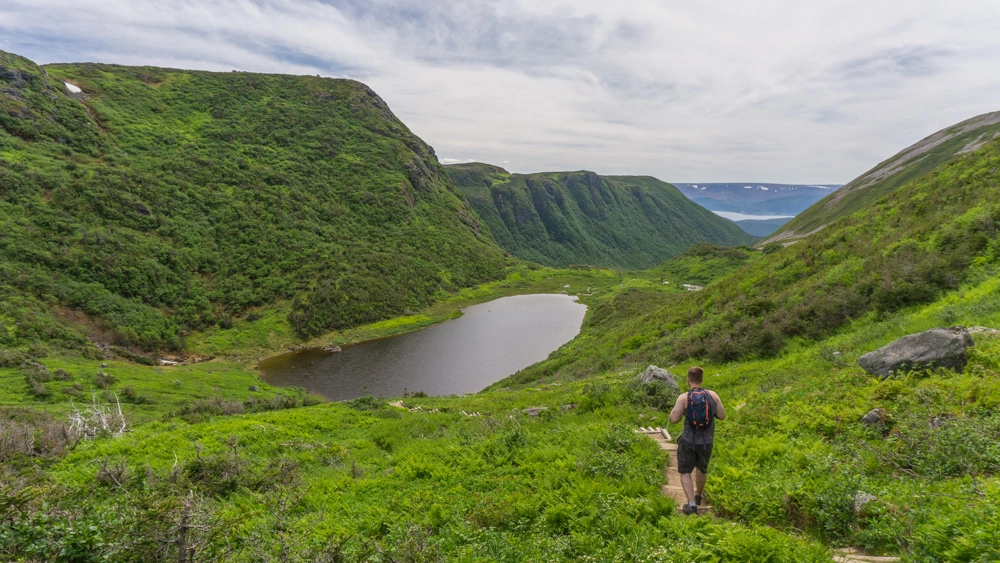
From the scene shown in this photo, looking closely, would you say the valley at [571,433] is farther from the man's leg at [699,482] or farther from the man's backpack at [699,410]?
the man's backpack at [699,410]

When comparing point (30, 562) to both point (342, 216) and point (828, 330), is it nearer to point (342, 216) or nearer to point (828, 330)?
point (828, 330)

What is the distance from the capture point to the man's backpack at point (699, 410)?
697 centimetres

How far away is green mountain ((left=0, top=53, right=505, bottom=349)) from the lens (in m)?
51.8

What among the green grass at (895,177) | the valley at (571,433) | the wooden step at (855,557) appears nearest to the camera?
the wooden step at (855,557)

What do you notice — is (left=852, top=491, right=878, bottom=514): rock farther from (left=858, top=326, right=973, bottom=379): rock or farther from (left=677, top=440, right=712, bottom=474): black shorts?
(left=858, top=326, right=973, bottom=379): rock

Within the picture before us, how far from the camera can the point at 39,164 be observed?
2421 inches

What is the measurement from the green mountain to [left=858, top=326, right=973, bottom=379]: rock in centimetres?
5822

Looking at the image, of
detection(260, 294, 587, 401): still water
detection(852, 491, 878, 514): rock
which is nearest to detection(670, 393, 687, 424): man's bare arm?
detection(852, 491, 878, 514): rock

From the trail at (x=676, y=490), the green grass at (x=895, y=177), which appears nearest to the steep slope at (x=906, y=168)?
the green grass at (x=895, y=177)

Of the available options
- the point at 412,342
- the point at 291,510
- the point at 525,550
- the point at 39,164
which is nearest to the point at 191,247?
the point at 39,164

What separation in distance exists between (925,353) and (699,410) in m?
6.07

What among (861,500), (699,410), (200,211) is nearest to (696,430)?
(699,410)

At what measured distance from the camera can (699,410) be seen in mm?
7004

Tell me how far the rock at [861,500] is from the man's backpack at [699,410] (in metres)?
2.00
